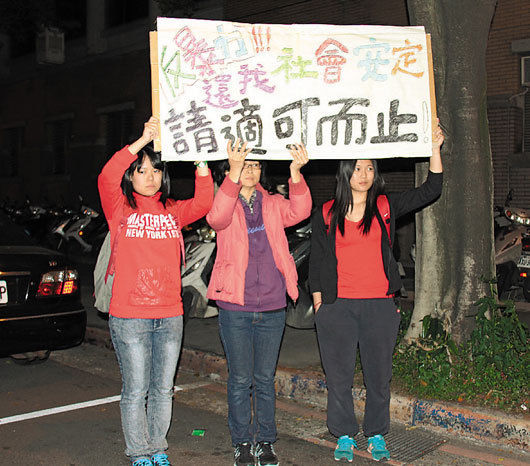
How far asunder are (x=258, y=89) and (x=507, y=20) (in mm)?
9663

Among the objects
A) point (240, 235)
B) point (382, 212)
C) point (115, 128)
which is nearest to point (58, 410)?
point (240, 235)

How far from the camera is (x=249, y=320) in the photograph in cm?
411

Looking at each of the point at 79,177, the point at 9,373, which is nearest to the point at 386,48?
the point at 9,373

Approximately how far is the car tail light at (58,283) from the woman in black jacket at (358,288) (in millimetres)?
2779

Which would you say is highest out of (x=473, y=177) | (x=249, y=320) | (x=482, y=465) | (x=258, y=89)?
(x=258, y=89)

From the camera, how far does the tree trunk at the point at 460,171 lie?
5.55m

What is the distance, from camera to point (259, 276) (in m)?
4.14

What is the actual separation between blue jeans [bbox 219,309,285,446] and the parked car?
2392 mm

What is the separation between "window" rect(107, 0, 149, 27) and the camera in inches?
777

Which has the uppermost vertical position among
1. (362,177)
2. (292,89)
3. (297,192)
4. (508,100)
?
(508,100)

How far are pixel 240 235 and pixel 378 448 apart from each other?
5.41 feet

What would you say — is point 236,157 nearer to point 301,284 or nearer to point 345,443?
point 345,443

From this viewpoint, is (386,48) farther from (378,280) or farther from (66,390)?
(66,390)

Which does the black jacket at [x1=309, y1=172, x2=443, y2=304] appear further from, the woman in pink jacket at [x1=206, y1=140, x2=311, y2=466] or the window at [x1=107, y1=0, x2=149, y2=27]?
the window at [x1=107, y1=0, x2=149, y2=27]
